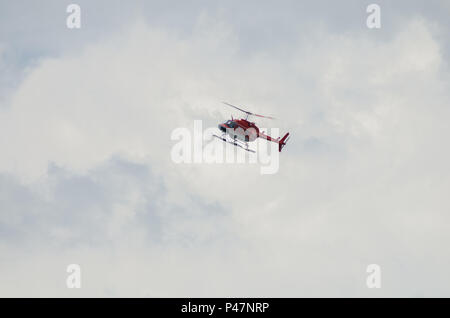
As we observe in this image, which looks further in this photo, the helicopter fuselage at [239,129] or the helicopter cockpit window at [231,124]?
the helicopter fuselage at [239,129]

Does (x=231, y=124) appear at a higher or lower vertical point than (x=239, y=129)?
higher

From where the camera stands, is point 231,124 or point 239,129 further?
point 239,129

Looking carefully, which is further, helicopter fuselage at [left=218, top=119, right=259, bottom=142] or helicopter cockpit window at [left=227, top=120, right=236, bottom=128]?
helicopter fuselage at [left=218, top=119, right=259, bottom=142]
